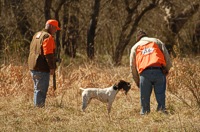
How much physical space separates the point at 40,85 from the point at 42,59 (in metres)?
0.52

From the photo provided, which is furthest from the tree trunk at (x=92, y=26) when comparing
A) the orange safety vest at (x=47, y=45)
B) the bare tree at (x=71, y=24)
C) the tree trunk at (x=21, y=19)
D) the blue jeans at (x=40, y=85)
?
the orange safety vest at (x=47, y=45)

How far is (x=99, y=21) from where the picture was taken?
2058 centimetres

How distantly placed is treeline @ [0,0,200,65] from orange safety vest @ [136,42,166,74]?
9.33 m

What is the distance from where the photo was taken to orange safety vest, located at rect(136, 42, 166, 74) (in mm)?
8430

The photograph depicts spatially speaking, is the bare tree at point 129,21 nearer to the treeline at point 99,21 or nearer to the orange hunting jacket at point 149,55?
the treeline at point 99,21

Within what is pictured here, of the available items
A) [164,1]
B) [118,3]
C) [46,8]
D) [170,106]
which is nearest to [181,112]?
[170,106]

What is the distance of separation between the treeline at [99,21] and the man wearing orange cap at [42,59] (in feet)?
26.5

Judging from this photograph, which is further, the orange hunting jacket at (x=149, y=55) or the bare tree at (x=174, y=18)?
the bare tree at (x=174, y=18)

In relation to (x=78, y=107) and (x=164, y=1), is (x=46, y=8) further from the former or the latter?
(x=78, y=107)

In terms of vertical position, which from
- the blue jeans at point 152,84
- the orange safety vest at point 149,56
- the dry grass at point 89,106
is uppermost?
the orange safety vest at point 149,56

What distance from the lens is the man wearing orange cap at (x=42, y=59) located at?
9227 millimetres

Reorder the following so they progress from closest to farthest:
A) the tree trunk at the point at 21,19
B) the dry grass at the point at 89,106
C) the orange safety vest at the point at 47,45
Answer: the dry grass at the point at 89,106 < the orange safety vest at the point at 47,45 < the tree trunk at the point at 21,19

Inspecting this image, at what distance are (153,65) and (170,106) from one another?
1.25 m

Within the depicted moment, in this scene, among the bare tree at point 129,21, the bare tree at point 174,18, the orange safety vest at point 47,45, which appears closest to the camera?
the orange safety vest at point 47,45
